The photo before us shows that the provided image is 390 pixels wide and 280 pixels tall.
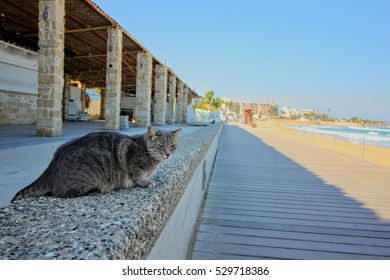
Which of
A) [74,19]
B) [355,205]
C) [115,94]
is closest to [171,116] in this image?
[115,94]

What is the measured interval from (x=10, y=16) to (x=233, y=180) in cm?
1237

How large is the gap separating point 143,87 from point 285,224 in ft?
45.3

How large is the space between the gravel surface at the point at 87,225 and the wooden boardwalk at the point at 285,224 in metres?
1.34

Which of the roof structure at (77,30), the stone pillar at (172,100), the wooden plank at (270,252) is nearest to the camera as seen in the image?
the wooden plank at (270,252)

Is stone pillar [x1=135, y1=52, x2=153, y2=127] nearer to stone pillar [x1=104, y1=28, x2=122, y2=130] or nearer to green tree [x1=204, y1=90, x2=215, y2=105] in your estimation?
stone pillar [x1=104, y1=28, x2=122, y2=130]

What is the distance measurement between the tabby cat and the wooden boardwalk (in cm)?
114

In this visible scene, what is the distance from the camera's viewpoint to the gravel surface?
0.99 meters

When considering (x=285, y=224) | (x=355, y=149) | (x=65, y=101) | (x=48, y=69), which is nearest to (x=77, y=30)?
(x=48, y=69)

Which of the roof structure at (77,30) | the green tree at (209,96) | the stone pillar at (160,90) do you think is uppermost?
the green tree at (209,96)

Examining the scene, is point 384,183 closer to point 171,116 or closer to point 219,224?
point 219,224

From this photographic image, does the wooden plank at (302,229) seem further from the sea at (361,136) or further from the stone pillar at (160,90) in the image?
the stone pillar at (160,90)

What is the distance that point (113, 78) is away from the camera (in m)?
12.4

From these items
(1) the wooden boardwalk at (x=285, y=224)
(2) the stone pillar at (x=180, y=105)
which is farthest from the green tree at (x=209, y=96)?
(1) the wooden boardwalk at (x=285, y=224)

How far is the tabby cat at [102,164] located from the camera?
1.76m
